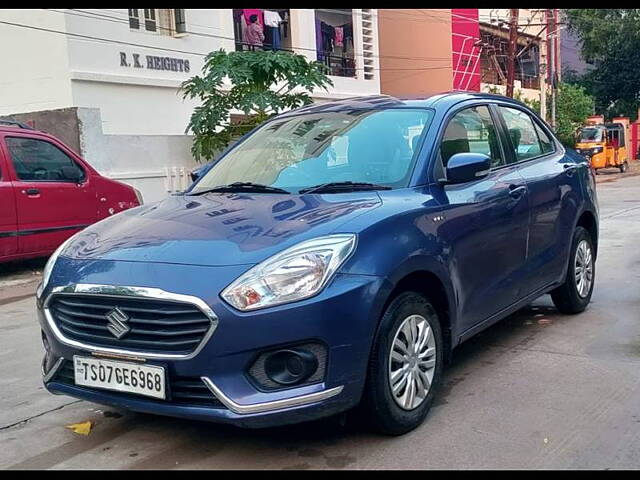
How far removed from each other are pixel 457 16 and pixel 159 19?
17.5 meters

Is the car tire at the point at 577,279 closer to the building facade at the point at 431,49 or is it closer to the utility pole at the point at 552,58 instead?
the building facade at the point at 431,49

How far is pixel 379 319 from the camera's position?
11.4ft

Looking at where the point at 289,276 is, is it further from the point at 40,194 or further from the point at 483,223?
the point at 40,194

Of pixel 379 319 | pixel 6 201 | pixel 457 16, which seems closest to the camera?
pixel 379 319

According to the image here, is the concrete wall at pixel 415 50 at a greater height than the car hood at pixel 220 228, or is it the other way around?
the concrete wall at pixel 415 50

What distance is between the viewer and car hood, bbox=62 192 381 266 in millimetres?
3389

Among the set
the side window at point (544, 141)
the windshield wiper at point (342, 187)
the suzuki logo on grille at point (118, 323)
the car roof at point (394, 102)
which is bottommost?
the suzuki logo on grille at point (118, 323)

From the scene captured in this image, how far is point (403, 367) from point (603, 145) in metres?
28.7

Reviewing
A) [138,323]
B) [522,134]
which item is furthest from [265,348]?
[522,134]

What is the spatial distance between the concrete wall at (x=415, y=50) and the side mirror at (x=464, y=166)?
26.8 metres

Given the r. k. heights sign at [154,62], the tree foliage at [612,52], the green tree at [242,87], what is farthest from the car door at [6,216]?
the tree foliage at [612,52]

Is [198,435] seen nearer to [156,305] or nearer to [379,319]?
[156,305]

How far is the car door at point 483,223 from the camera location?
417 centimetres

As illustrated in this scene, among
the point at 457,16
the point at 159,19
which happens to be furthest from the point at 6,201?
the point at 457,16
